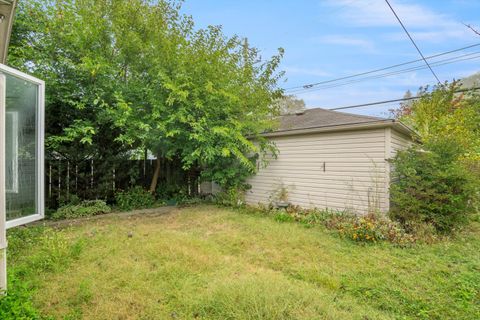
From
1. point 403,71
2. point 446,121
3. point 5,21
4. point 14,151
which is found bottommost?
point 14,151

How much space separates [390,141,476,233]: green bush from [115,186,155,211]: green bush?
20.1ft

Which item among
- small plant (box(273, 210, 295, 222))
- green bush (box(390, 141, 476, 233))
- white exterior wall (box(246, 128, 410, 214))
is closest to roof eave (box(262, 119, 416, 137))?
white exterior wall (box(246, 128, 410, 214))

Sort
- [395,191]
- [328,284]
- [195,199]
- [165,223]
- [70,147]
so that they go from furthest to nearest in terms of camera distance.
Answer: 1. [195,199]
2. [70,147]
3. [165,223]
4. [395,191]
5. [328,284]

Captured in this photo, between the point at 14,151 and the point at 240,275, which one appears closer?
the point at 14,151

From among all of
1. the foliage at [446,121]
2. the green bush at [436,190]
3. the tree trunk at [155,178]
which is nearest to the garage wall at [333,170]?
the green bush at [436,190]

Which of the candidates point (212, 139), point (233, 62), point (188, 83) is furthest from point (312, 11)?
point (212, 139)

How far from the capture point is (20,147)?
2611 mm

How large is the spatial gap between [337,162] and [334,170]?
0.20 m

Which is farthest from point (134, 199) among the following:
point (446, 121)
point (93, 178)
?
point (446, 121)

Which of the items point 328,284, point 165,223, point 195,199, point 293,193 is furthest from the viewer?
point 195,199

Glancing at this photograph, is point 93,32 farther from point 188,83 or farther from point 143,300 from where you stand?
point 143,300

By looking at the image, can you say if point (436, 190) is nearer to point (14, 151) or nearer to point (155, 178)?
point (14, 151)

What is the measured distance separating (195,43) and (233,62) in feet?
3.64

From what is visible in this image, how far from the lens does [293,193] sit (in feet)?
22.2
